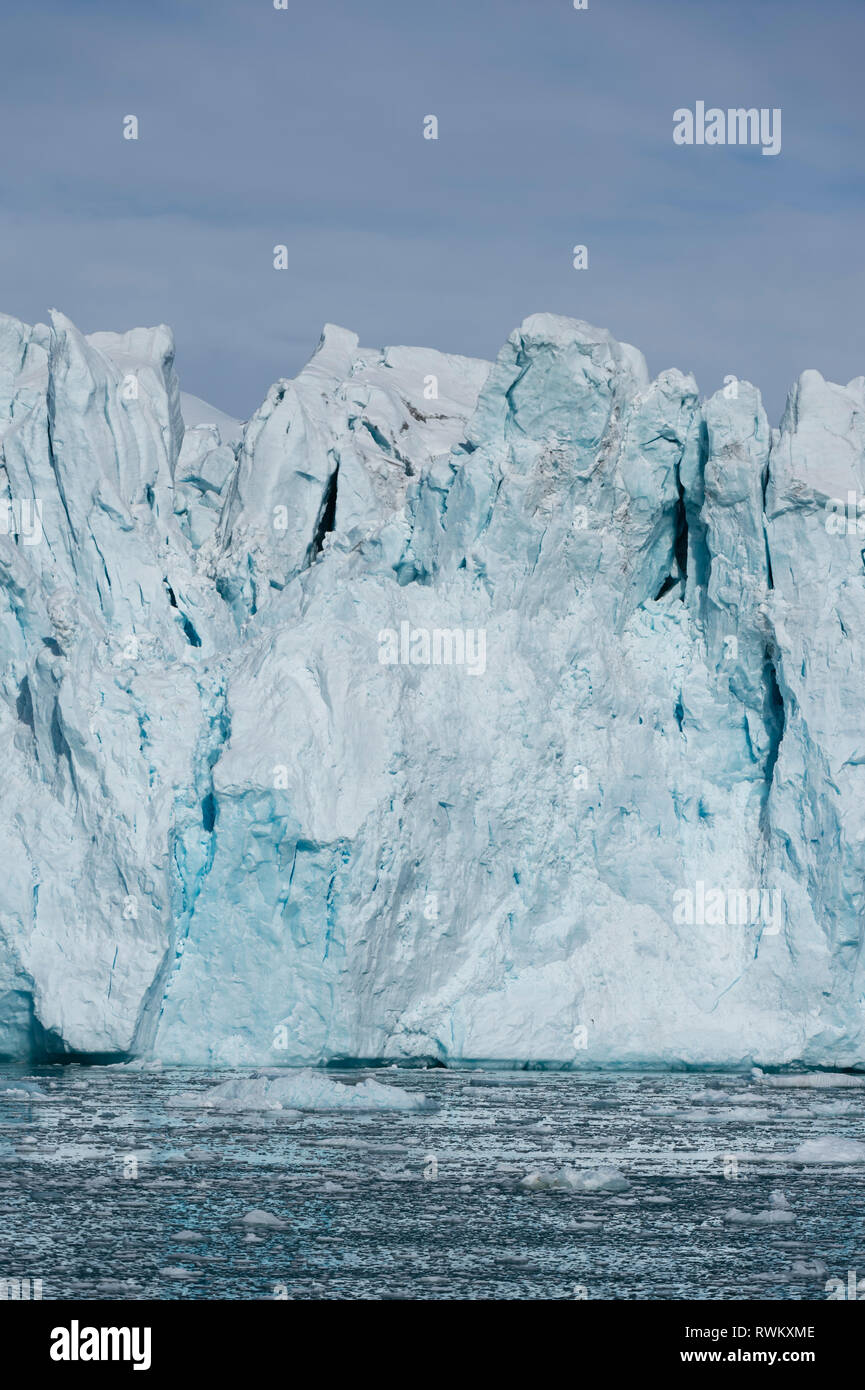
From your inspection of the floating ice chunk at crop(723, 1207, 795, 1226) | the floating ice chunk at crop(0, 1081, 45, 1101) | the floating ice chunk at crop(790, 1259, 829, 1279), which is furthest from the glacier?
the floating ice chunk at crop(790, 1259, 829, 1279)

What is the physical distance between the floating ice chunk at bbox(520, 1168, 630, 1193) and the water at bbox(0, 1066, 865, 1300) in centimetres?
10

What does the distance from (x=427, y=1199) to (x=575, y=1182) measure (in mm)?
998

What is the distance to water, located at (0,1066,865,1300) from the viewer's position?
27.9ft

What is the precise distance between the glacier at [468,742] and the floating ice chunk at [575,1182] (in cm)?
740

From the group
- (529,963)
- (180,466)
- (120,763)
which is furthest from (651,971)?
(180,466)

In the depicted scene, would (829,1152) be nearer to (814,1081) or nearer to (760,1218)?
(760,1218)

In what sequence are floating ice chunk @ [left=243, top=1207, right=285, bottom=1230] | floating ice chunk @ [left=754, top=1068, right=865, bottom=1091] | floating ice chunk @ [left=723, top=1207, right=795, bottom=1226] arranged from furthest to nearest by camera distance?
floating ice chunk @ [left=754, top=1068, right=865, bottom=1091] → floating ice chunk @ [left=723, top=1207, right=795, bottom=1226] → floating ice chunk @ [left=243, top=1207, right=285, bottom=1230]

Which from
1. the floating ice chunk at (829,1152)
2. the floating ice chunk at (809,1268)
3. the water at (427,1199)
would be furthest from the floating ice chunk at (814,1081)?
the floating ice chunk at (809,1268)

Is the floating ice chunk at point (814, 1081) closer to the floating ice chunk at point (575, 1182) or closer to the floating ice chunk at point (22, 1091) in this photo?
the floating ice chunk at point (575, 1182)

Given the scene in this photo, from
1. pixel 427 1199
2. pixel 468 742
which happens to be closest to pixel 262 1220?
pixel 427 1199

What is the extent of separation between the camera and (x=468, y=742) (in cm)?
2023

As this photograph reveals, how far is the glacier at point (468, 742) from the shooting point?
18.9 meters

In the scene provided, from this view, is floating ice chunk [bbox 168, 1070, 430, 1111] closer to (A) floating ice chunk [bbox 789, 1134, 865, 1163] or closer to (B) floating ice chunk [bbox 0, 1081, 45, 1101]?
(B) floating ice chunk [bbox 0, 1081, 45, 1101]
